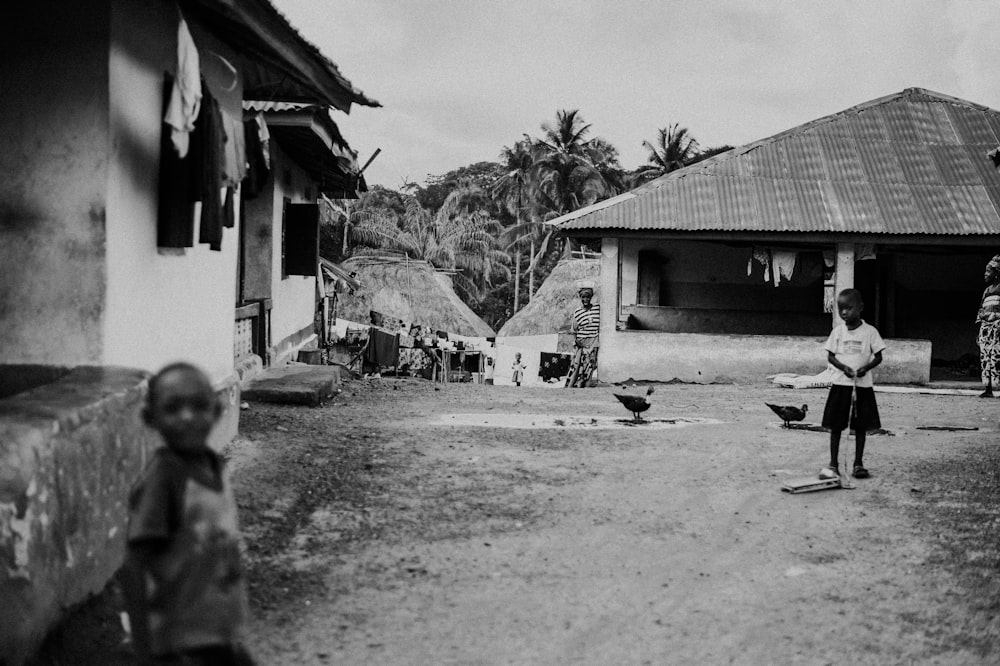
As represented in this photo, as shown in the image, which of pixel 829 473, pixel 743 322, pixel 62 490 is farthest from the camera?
pixel 743 322

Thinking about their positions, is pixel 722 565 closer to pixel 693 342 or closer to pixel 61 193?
pixel 61 193

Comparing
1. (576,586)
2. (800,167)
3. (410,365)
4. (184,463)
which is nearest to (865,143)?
(800,167)

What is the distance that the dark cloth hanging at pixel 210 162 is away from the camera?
251 inches

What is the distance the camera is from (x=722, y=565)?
535 cm

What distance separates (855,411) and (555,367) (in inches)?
794

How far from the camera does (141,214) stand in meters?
5.98

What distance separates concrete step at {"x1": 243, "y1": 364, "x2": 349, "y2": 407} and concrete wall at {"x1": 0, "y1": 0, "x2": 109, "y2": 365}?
4.94m

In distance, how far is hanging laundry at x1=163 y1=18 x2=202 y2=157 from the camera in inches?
237

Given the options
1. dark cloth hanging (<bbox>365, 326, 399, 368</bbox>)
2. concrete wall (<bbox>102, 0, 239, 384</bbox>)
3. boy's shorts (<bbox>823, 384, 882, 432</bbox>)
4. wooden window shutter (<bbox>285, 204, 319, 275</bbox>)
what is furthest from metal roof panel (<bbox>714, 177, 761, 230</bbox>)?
concrete wall (<bbox>102, 0, 239, 384</bbox>)

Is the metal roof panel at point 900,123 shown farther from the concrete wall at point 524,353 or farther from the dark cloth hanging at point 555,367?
the concrete wall at point 524,353

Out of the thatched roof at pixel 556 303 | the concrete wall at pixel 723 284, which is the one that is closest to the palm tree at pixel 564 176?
the thatched roof at pixel 556 303

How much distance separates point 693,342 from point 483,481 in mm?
10130

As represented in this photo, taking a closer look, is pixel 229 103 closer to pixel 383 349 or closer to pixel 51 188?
pixel 51 188

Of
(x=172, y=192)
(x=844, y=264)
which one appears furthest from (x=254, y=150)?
(x=844, y=264)
